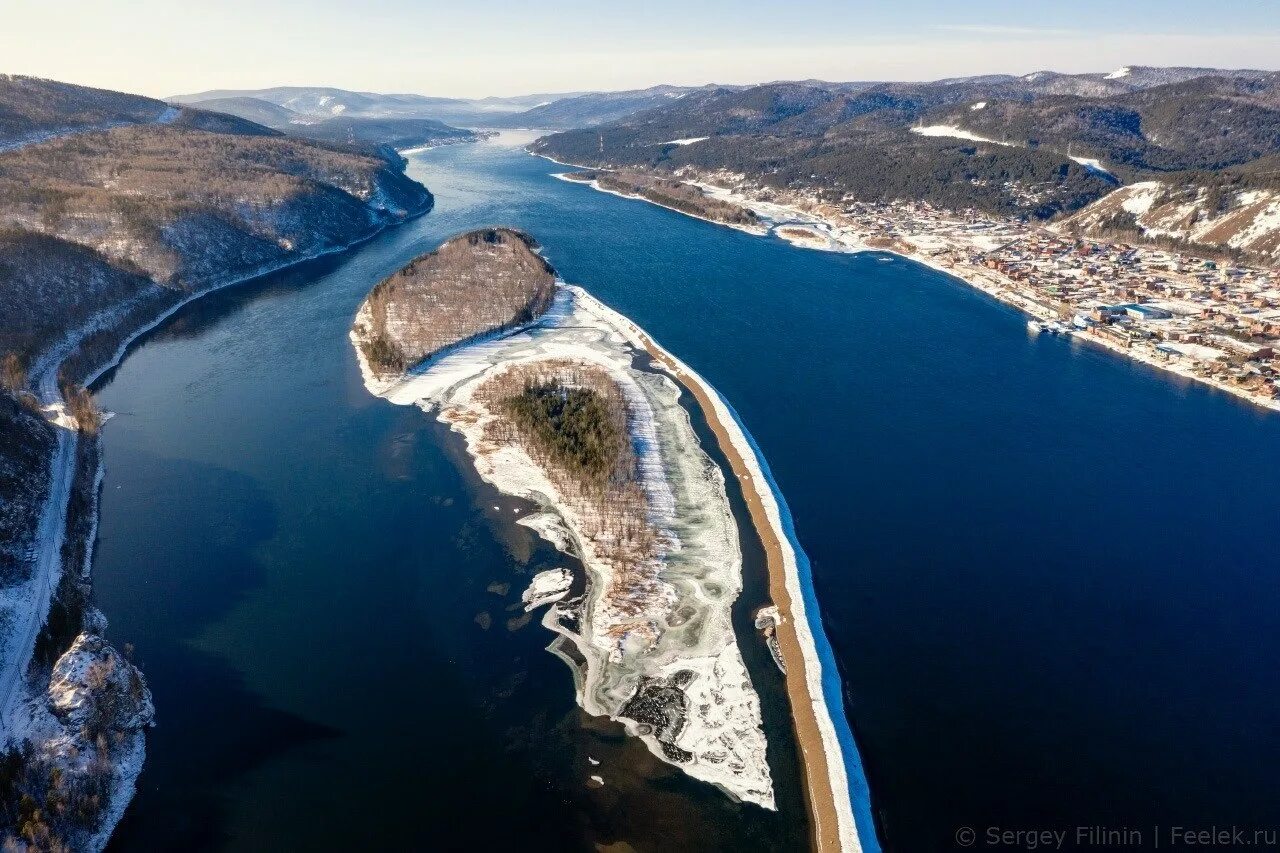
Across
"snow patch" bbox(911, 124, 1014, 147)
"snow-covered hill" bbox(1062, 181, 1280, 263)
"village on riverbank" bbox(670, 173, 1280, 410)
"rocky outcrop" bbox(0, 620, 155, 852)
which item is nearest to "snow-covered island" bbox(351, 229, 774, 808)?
"rocky outcrop" bbox(0, 620, 155, 852)

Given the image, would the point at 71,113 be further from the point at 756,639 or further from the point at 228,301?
the point at 756,639

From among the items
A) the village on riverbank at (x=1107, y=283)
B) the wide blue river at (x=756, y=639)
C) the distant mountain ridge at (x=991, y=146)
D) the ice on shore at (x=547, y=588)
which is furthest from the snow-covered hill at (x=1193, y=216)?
the ice on shore at (x=547, y=588)

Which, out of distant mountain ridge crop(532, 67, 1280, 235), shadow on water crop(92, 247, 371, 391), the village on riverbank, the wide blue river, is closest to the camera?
the wide blue river

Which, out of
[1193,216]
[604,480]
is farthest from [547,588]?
[1193,216]

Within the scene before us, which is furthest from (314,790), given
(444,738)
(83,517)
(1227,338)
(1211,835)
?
(1227,338)

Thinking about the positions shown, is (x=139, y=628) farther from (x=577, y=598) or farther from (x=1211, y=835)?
(x=1211, y=835)

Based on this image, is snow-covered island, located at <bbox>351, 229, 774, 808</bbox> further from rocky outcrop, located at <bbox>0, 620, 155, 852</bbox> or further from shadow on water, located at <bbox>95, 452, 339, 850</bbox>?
rocky outcrop, located at <bbox>0, 620, 155, 852</bbox>

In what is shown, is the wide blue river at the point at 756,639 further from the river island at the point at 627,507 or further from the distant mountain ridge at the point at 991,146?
the distant mountain ridge at the point at 991,146
